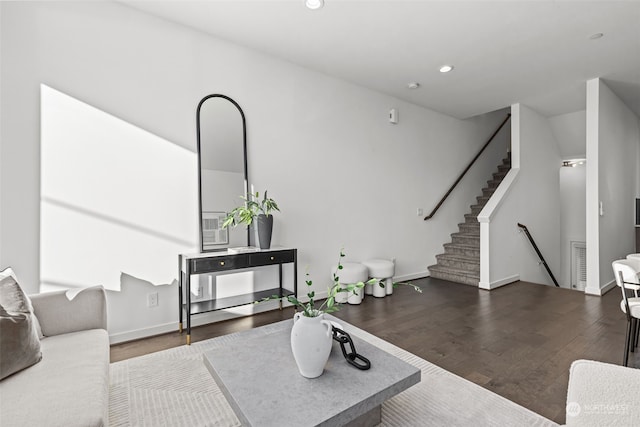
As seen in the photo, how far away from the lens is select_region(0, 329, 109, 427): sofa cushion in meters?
1.11

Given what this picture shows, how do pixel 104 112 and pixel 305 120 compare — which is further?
pixel 305 120

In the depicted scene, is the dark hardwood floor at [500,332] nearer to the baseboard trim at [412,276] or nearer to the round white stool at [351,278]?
the round white stool at [351,278]

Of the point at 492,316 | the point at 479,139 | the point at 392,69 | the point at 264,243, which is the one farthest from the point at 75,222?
the point at 479,139

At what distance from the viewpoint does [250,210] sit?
10.1ft

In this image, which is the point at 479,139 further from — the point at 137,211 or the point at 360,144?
the point at 137,211

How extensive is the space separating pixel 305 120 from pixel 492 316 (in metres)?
3.02

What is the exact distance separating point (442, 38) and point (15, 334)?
3862mm

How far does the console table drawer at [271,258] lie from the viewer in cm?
302

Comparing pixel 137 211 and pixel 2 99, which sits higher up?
pixel 2 99

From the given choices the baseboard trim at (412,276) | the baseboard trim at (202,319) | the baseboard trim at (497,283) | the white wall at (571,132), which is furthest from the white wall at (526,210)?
the baseboard trim at (202,319)

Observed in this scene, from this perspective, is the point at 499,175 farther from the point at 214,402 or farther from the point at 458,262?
the point at 214,402

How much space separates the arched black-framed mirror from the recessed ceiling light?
1167 mm

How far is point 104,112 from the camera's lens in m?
2.61

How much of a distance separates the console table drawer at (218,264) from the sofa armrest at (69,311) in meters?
0.74
